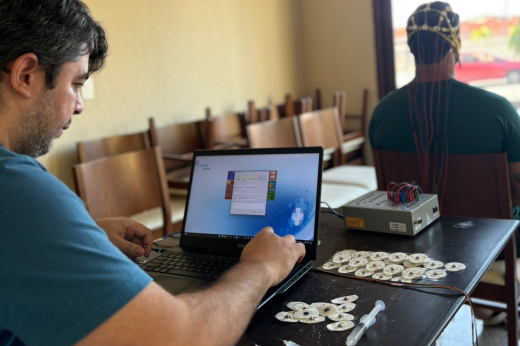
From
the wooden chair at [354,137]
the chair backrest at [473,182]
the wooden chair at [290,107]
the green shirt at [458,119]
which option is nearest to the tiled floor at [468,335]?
the chair backrest at [473,182]

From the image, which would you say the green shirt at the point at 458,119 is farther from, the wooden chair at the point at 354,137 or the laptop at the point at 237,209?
the wooden chair at the point at 354,137

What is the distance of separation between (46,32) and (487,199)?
1.34 metres

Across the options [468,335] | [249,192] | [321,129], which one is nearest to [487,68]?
[321,129]

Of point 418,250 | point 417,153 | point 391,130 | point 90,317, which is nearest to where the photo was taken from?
point 90,317

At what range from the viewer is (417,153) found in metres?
1.70

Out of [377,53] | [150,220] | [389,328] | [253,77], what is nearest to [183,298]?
[389,328]

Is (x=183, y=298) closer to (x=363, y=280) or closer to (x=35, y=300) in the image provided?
(x=35, y=300)

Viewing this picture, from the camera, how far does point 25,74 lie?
76cm

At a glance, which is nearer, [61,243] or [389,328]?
[61,243]

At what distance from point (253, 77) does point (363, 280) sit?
364cm

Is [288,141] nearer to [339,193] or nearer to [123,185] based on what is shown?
[339,193]

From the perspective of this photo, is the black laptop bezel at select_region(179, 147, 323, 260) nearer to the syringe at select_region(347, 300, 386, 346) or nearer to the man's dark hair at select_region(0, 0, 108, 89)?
the syringe at select_region(347, 300, 386, 346)

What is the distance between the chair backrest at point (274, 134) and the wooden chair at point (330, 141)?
69mm

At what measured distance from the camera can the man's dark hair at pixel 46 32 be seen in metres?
0.75
